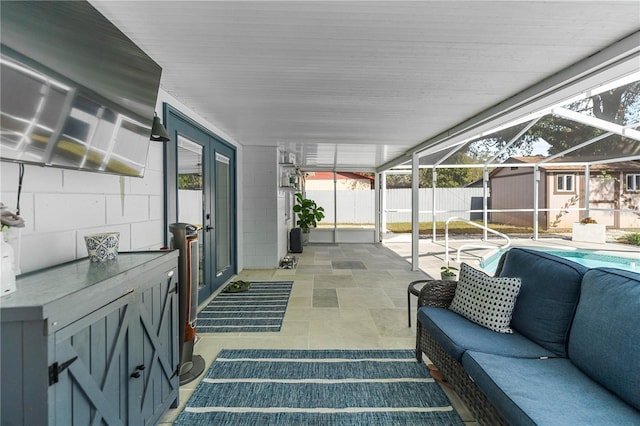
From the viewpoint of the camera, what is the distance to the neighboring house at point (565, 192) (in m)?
8.45

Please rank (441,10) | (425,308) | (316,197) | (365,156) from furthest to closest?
(316,197) < (365,156) < (425,308) < (441,10)

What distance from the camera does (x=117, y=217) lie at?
225 cm

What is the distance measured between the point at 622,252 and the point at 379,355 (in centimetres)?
723

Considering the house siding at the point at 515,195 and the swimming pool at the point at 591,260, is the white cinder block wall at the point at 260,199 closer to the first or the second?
the swimming pool at the point at 591,260

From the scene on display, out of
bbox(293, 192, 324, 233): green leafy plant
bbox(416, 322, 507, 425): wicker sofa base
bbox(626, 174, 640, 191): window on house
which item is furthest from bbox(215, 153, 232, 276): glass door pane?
bbox(626, 174, 640, 191): window on house

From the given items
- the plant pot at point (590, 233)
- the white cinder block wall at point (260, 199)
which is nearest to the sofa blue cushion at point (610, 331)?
the white cinder block wall at point (260, 199)

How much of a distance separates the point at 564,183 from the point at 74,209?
41.3 feet

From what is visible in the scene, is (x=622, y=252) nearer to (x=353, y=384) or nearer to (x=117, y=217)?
(x=353, y=384)

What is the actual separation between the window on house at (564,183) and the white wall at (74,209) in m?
11.8

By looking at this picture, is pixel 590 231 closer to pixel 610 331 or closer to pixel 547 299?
pixel 547 299

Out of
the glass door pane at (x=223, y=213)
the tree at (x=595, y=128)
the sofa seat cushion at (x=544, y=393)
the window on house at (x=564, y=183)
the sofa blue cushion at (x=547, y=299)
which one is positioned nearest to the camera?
the sofa seat cushion at (x=544, y=393)

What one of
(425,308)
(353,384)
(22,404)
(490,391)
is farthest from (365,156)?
(22,404)

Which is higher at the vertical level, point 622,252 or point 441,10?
point 441,10

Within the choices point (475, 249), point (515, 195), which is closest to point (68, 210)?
point (475, 249)
